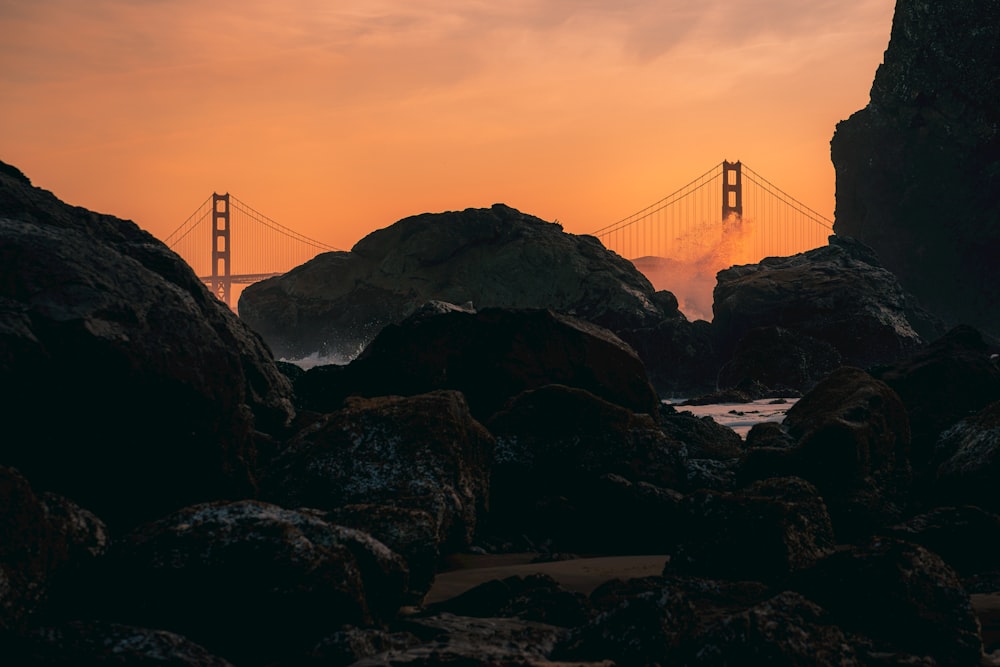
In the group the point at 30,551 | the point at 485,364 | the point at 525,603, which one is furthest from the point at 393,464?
the point at 485,364

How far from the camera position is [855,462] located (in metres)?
9.95

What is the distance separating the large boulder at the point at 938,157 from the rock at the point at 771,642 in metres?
59.6

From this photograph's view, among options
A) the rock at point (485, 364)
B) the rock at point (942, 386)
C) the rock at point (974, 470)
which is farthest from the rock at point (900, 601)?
the rock at point (942, 386)

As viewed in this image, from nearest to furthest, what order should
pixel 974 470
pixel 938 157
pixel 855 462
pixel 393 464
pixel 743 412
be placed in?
pixel 393 464, pixel 974 470, pixel 855 462, pixel 743 412, pixel 938 157

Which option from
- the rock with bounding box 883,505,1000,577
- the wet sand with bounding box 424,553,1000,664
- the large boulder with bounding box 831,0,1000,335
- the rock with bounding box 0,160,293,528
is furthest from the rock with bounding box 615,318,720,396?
the rock with bounding box 0,160,293,528

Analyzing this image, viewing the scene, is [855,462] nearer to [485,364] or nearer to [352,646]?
[485,364]

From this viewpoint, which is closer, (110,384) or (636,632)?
(636,632)

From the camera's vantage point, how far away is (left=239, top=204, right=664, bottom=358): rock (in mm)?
50531

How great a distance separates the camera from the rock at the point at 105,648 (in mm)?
4855

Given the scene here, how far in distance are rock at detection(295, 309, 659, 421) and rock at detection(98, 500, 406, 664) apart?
7.28m

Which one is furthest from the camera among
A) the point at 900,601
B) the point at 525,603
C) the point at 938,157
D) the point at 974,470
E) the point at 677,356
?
the point at 938,157

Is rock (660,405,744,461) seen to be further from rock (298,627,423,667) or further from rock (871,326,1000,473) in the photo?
rock (298,627,423,667)

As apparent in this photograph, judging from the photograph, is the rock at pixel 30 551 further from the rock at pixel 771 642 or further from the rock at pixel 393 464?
the rock at pixel 771 642

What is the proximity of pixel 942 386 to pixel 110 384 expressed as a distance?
10.2 m
